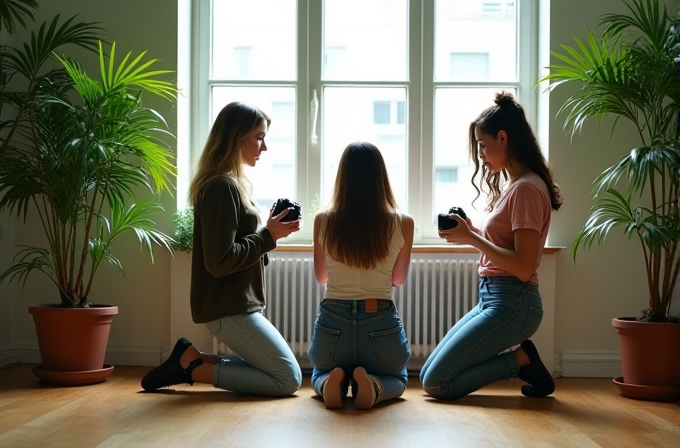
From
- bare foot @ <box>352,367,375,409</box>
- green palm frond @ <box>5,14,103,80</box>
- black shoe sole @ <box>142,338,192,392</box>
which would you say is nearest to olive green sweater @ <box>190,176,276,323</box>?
black shoe sole @ <box>142,338,192,392</box>

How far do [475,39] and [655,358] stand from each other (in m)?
1.99

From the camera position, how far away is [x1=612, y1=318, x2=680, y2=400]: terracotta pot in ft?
11.8

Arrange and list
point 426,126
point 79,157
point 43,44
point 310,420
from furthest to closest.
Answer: point 426,126 < point 43,44 < point 79,157 < point 310,420

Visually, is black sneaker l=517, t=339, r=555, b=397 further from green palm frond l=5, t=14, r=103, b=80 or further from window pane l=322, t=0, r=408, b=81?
green palm frond l=5, t=14, r=103, b=80

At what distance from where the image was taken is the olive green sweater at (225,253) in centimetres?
338

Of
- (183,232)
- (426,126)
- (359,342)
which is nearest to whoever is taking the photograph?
(359,342)

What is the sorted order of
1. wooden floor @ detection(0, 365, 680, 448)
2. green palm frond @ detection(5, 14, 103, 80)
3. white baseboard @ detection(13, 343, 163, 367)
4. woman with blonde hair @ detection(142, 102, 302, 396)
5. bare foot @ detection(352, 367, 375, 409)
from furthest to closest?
1. white baseboard @ detection(13, 343, 163, 367)
2. green palm frond @ detection(5, 14, 103, 80)
3. woman with blonde hair @ detection(142, 102, 302, 396)
4. bare foot @ detection(352, 367, 375, 409)
5. wooden floor @ detection(0, 365, 680, 448)

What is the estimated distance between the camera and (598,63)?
3.77 metres

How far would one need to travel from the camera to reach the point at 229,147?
357 cm

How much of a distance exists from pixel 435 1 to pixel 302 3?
724 mm

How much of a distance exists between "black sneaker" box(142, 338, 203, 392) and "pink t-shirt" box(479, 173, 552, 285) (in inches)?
50.6

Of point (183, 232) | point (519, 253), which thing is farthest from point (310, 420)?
point (183, 232)

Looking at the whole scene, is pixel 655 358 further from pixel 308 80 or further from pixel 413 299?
pixel 308 80

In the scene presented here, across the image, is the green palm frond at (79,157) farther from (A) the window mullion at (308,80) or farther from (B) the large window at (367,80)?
(A) the window mullion at (308,80)
